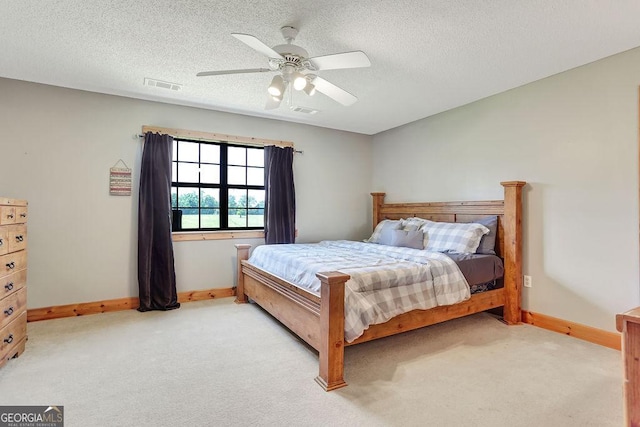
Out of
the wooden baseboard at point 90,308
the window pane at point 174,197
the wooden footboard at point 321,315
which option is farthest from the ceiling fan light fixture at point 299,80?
the wooden baseboard at point 90,308

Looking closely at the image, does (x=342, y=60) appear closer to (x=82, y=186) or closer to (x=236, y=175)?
(x=236, y=175)

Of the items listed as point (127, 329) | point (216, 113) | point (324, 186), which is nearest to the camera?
point (127, 329)

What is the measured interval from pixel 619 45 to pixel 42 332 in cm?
555

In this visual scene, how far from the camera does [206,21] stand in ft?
7.15

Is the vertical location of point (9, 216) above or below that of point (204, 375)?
above

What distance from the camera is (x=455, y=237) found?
336 centimetres

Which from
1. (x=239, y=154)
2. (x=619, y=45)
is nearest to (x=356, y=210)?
(x=239, y=154)

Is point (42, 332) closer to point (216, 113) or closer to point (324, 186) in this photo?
point (216, 113)

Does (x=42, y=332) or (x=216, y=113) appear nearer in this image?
(x=42, y=332)

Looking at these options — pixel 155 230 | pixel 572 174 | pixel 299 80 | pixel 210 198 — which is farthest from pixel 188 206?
pixel 572 174

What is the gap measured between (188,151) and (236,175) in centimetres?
68

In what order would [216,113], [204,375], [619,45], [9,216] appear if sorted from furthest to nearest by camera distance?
1. [216,113]
2. [619,45]
3. [9,216]
4. [204,375]

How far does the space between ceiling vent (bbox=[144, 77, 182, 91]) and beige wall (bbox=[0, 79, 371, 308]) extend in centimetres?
59

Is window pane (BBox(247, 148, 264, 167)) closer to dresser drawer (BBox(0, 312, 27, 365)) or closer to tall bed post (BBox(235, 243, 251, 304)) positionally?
tall bed post (BBox(235, 243, 251, 304))
